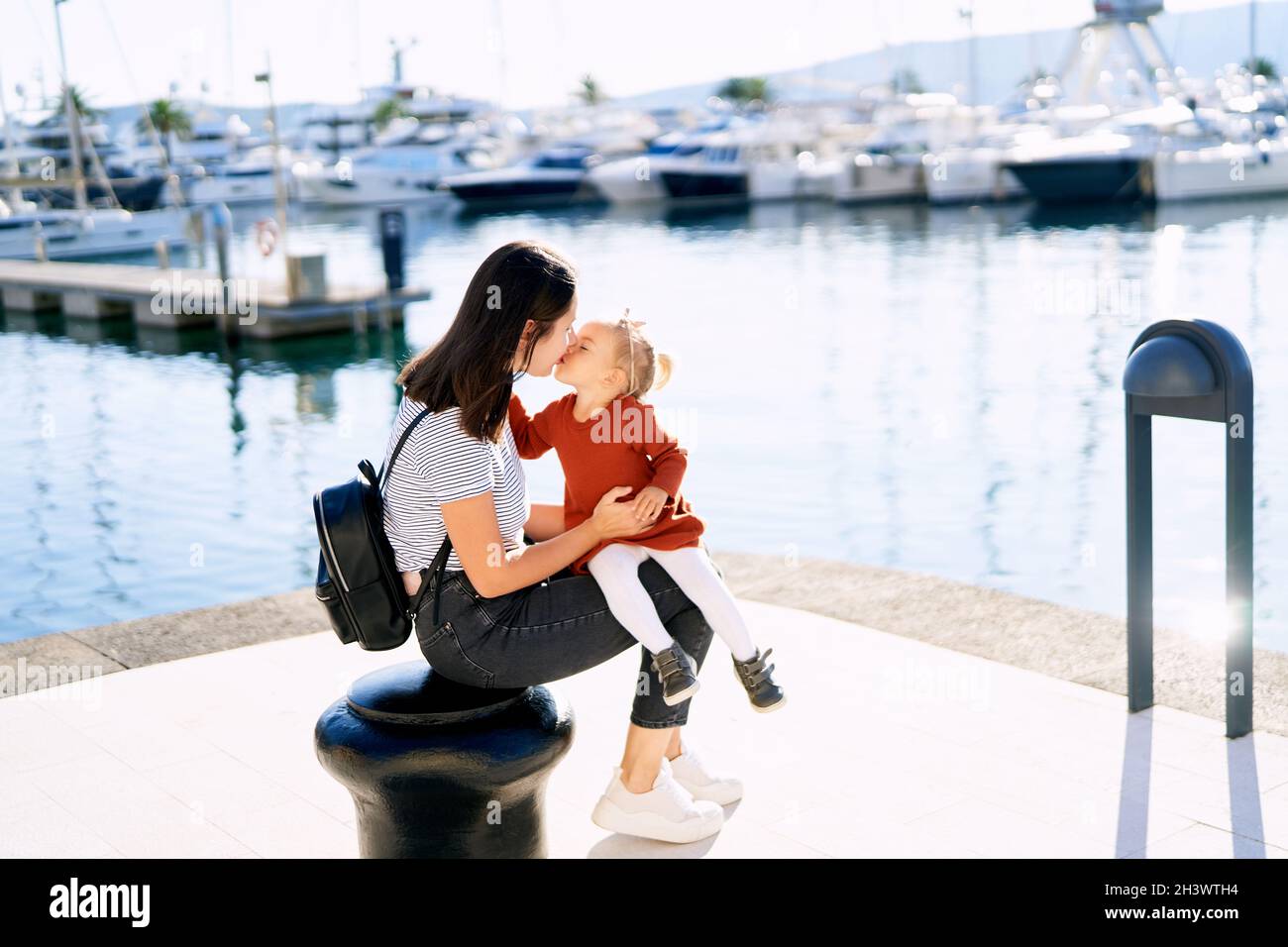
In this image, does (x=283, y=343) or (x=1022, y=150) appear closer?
(x=283, y=343)

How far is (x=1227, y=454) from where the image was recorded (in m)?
3.83

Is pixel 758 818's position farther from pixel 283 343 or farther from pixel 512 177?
pixel 512 177

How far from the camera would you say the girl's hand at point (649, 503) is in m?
3.06

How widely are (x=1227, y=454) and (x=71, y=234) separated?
110ft

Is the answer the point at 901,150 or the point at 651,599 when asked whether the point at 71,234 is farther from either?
the point at 651,599

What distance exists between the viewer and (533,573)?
120 inches

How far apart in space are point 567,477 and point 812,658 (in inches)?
68.4

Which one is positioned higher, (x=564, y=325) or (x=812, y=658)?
(x=564, y=325)

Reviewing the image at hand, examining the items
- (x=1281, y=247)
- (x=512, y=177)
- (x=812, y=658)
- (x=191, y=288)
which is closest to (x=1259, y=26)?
(x=512, y=177)

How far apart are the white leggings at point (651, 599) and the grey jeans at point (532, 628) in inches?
1.2

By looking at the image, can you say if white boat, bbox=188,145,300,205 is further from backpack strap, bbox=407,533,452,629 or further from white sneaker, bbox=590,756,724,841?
backpack strap, bbox=407,533,452,629

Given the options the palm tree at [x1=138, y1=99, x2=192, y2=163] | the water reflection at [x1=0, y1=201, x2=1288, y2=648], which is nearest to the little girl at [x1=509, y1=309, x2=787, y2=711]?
the water reflection at [x1=0, y1=201, x2=1288, y2=648]
